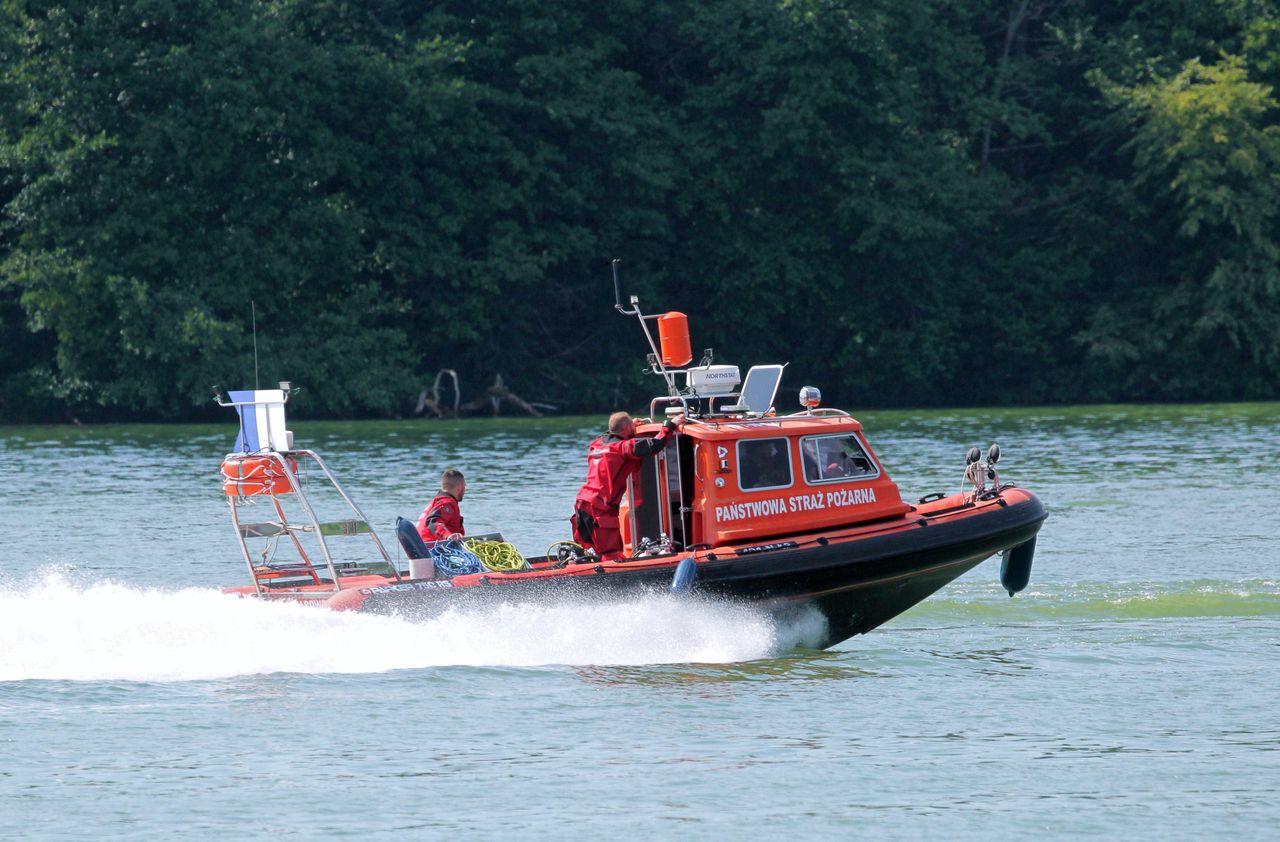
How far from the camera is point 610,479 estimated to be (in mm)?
14195

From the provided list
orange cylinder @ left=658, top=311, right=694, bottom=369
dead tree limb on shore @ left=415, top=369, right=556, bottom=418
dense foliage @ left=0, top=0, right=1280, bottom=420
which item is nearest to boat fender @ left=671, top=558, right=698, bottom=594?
orange cylinder @ left=658, top=311, right=694, bottom=369

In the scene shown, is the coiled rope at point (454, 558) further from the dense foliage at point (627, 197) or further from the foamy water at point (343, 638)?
the dense foliage at point (627, 197)

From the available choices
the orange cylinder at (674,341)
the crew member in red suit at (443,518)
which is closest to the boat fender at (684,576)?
the orange cylinder at (674,341)

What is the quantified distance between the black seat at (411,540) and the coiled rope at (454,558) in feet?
0.72

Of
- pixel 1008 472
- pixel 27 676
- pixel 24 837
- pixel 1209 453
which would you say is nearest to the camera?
pixel 24 837

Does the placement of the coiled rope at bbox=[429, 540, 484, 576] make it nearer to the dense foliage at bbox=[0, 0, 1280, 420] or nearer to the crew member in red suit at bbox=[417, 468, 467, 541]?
the crew member in red suit at bbox=[417, 468, 467, 541]

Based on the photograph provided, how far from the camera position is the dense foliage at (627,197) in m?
45.2

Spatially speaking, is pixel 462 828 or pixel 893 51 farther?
pixel 893 51

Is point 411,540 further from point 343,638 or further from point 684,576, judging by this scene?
point 684,576

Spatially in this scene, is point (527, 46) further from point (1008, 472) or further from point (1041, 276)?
point (1008, 472)

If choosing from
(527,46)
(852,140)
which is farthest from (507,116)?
(852,140)

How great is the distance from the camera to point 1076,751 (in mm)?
11703

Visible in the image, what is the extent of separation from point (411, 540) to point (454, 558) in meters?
Answer: 0.50

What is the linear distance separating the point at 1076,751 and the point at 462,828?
3784 mm
